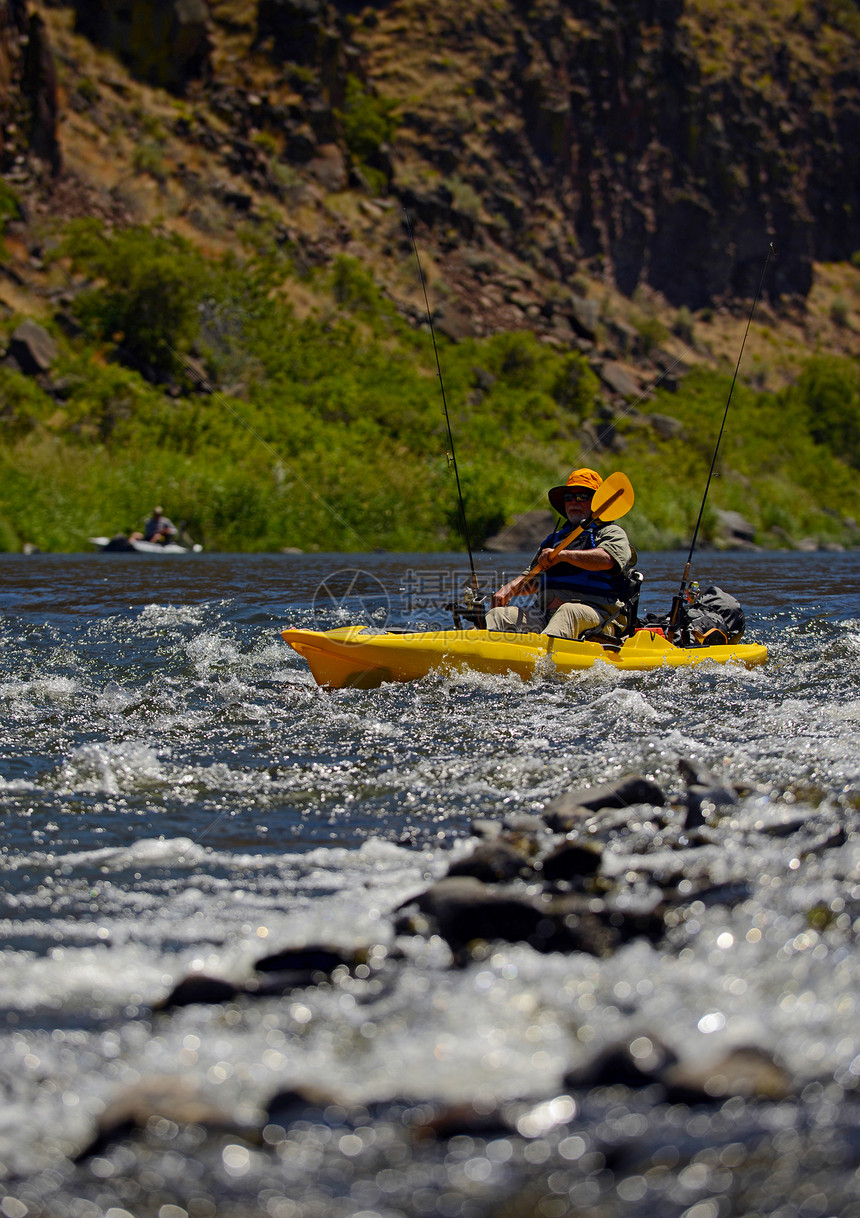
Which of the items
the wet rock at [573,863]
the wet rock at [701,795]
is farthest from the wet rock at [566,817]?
the wet rock at [573,863]

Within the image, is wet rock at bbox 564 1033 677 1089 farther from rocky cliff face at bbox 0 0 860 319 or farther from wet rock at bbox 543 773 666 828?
rocky cliff face at bbox 0 0 860 319

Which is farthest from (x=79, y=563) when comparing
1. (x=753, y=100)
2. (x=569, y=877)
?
(x=753, y=100)

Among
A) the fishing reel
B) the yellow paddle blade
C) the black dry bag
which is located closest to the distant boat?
A: the fishing reel

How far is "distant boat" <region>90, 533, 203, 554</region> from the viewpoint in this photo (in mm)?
17438

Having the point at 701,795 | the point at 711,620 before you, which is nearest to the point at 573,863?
the point at 701,795

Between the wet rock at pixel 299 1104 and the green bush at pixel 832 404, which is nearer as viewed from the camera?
the wet rock at pixel 299 1104

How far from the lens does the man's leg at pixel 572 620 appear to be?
723 centimetres

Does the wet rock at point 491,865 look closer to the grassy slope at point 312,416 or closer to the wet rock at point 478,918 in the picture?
the wet rock at point 478,918

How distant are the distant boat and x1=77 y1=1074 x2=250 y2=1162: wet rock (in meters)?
15.9

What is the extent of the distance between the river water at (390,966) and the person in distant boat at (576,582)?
1.04 metres

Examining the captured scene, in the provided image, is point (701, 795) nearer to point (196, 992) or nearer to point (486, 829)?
point (486, 829)

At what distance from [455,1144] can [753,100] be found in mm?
62180

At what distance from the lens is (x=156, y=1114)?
2.14 metres

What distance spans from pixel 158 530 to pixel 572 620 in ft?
40.3
